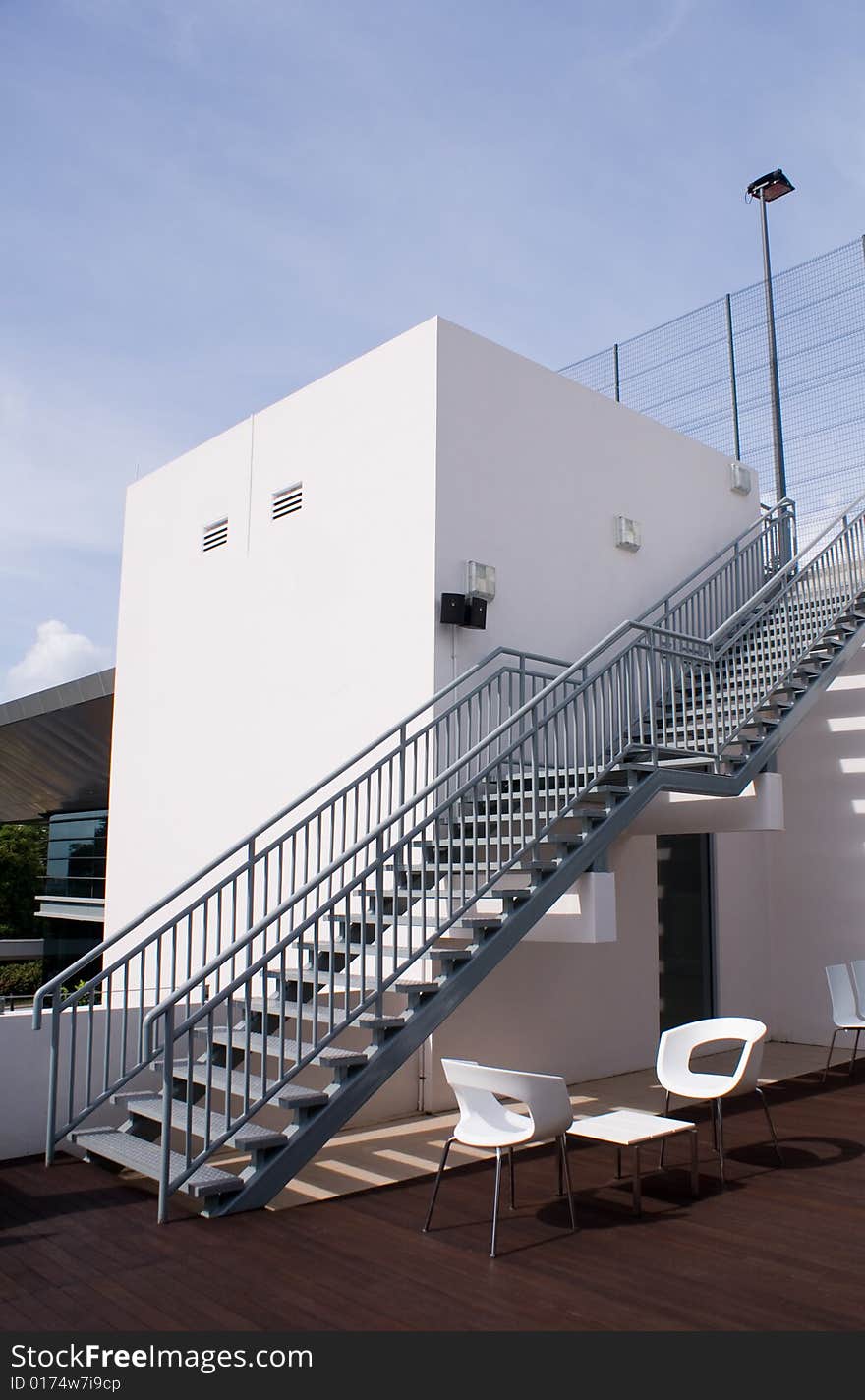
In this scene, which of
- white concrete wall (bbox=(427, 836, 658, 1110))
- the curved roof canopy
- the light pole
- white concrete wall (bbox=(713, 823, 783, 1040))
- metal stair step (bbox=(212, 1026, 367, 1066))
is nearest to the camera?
metal stair step (bbox=(212, 1026, 367, 1066))

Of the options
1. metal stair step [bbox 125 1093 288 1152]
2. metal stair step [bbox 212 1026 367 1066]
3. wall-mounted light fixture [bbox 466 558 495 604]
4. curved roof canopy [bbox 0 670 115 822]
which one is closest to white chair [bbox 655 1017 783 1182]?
metal stair step [bbox 212 1026 367 1066]

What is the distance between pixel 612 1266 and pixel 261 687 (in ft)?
19.1

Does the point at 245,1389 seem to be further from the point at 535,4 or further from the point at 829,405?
the point at 829,405

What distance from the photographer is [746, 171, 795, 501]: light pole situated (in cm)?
1403

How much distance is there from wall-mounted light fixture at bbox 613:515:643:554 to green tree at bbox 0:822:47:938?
24593mm

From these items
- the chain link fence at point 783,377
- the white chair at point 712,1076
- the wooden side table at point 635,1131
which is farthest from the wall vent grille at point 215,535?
the chain link fence at point 783,377

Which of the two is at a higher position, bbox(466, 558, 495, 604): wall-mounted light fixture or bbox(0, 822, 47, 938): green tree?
bbox(466, 558, 495, 604): wall-mounted light fixture

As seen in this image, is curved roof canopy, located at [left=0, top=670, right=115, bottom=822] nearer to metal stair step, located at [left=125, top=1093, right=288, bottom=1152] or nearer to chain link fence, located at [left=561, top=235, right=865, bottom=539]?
metal stair step, located at [left=125, top=1093, right=288, bottom=1152]

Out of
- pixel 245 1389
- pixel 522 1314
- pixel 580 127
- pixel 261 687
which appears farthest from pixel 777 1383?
pixel 580 127

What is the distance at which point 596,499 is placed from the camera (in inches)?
367

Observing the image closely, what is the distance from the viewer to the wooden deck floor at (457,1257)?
12.2 feet

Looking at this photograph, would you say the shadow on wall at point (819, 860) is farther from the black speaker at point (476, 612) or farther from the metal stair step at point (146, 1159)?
the metal stair step at point (146, 1159)

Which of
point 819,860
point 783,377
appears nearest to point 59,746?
point 819,860

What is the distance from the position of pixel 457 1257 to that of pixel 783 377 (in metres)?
12.8
